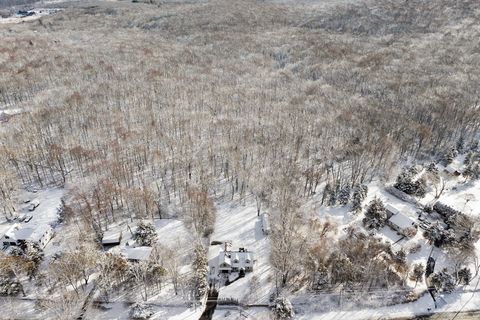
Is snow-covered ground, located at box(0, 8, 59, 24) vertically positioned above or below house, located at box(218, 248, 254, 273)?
above

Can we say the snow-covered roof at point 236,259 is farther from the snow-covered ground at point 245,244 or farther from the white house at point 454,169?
the white house at point 454,169

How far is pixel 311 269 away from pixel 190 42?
86.2 metres

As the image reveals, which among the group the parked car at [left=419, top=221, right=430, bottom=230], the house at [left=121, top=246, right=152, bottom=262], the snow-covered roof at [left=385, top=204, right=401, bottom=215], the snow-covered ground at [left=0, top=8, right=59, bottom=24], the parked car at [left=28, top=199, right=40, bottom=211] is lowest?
the parked car at [left=419, top=221, right=430, bottom=230]

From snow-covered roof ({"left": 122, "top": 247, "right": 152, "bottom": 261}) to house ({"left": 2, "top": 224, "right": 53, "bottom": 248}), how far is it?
894 cm

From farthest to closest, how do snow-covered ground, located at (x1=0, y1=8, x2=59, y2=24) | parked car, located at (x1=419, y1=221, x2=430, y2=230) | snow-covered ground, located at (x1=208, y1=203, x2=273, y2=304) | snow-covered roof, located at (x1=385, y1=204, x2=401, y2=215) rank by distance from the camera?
snow-covered ground, located at (x1=0, y1=8, x2=59, y2=24), snow-covered roof, located at (x1=385, y1=204, x2=401, y2=215), parked car, located at (x1=419, y1=221, x2=430, y2=230), snow-covered ground, located at (x1=208, y1=203, x2=273, y2=304)

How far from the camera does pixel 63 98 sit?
62938mm

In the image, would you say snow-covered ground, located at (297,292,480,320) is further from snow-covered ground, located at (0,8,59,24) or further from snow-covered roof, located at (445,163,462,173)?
snow-covered ground, located at (0,8,59,24)

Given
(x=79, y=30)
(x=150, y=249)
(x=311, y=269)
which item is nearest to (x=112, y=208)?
(x=150, y=249)

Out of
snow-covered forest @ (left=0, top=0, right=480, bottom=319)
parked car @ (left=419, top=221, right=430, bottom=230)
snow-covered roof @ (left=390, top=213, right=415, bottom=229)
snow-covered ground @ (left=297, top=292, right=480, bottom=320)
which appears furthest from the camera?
parked car @ (left=419, top=221, right=430, bottom=230)

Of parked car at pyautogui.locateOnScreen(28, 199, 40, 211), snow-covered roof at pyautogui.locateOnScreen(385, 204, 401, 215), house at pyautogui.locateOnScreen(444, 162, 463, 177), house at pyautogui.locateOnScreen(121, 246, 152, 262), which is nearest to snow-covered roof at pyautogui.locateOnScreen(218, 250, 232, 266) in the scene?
house at pyautogui.locateOnScreen(121, 246, 152, 262)

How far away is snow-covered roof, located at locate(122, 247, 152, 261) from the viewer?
102 feet

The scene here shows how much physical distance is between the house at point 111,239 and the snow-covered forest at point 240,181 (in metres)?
0.14

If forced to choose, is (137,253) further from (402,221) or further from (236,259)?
(402,221)

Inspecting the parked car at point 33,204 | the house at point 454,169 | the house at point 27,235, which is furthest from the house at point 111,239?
the house at point 454,169
